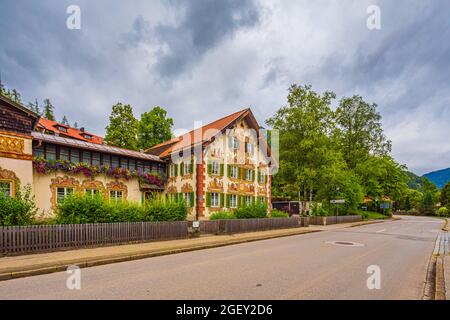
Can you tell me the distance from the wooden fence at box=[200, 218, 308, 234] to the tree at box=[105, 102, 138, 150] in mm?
25144

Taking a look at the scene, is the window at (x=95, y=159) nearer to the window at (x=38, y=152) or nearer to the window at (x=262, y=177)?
the window at (x=38, y=152)

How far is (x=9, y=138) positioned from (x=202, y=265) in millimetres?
15067

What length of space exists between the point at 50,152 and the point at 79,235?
425 inches

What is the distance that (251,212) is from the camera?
67.6 ft

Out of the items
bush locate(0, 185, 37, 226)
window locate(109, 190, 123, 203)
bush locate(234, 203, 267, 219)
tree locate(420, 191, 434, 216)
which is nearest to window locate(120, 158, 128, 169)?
window locate(109, 190, 123, 203)

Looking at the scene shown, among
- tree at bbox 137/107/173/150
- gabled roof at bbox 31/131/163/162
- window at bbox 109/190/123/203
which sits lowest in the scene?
window at bbox 109/190/123/203

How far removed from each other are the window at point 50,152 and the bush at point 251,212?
45.0ft

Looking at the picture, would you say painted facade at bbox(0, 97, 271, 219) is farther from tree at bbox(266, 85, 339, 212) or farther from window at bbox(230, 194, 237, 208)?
tree at bbox(266, 85, 339, 212)

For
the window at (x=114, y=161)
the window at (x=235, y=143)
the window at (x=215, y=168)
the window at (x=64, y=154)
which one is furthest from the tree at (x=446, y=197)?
the window at (x=64, y=154)

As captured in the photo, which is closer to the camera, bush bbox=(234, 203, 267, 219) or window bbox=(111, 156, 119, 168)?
bush bbox=(234, 203, 267, 219)

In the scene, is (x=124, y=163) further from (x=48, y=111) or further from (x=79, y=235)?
(x=48, y=111)

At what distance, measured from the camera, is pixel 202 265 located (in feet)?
28.7

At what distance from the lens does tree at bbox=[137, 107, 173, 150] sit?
43.4m
